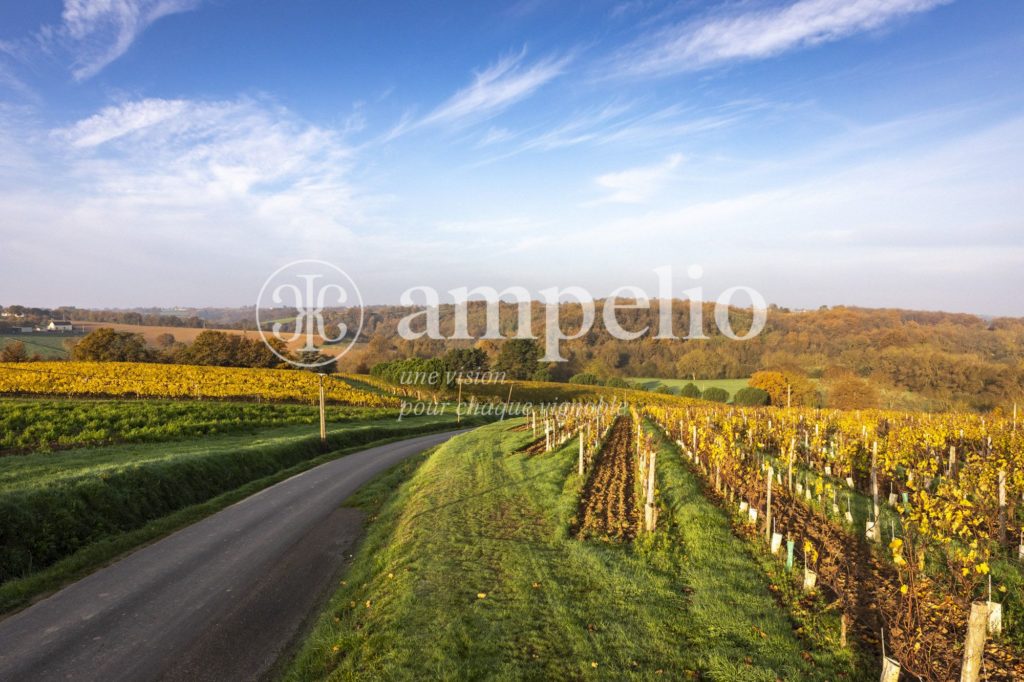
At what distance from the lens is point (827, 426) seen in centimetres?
2372

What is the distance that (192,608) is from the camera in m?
8.27

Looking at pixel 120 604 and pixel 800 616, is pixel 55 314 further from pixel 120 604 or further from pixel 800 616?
pixel 800 616

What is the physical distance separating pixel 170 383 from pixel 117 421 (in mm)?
16408

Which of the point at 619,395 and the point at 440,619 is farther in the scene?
the point at 619,395

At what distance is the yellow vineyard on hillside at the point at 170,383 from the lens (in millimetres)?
34844

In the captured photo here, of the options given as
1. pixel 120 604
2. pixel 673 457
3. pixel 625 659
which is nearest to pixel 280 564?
pixel 120 604

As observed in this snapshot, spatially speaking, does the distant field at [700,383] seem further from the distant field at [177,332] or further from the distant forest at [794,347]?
the distant field at [177,332]

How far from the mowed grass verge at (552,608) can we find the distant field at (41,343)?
67.7 m

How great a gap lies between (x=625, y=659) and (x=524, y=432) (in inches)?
809

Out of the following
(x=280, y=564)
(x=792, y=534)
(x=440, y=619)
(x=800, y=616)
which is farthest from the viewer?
(x=280, y=564)

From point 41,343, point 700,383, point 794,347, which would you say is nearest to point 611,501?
point 700,383

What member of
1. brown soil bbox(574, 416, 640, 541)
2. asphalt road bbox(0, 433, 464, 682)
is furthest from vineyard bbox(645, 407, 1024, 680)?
asphalt road bbox(0, 433, 464, 682)

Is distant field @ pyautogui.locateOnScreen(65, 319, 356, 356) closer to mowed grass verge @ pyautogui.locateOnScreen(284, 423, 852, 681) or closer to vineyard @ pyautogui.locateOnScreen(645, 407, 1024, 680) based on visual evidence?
mowed grass verge @ pyautogui.locateOnScreen(284, 423, 852, 681)

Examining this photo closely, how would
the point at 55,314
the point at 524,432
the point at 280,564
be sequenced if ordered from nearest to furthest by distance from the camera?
the point at 280,564, the point at 524,432, the point at 55,314
